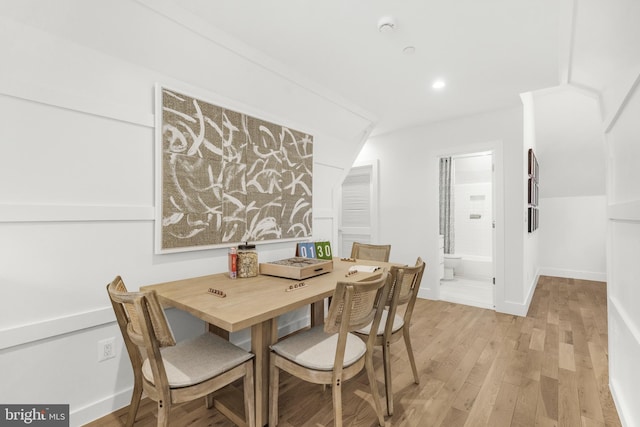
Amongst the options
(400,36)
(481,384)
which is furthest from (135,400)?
(400,36)

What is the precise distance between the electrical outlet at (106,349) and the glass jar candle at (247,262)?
2.63 feet

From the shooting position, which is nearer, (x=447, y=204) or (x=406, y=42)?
(x=406, y=42)

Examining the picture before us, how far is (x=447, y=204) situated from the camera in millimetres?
5227

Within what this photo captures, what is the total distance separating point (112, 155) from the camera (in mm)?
1717

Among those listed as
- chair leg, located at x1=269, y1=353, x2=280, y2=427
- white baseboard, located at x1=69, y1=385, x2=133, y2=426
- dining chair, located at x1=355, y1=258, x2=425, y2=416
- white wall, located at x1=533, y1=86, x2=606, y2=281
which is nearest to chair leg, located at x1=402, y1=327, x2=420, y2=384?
dining chair, located at x1=355, y1=258, x2=425, y2=416

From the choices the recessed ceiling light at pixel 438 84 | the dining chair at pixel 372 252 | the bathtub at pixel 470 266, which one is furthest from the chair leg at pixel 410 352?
the bathtub at pixel 470 266

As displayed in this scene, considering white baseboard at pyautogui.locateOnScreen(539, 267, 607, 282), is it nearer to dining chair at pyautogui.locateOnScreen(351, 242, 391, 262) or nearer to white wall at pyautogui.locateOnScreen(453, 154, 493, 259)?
white wall at pyautogui.locateOnScreen(453, 154, 493, 259)

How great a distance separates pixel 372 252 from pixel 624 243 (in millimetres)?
1847

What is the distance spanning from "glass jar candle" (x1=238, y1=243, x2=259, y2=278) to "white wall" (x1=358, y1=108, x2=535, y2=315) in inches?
108

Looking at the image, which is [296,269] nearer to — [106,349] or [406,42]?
[106,349]

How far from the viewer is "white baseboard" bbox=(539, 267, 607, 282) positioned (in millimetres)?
5088

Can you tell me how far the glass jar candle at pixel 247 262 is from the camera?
200 cm

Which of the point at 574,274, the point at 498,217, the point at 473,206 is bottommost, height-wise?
the point at 574,274

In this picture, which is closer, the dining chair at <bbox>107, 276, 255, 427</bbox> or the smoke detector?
the dining chair at <bbox>107, 276, 255, 427</bbox>
